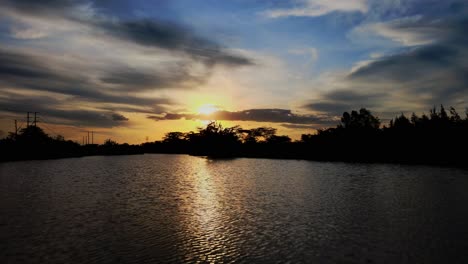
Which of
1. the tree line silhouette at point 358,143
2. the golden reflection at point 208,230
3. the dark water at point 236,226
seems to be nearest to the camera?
the dark water at point 236,226

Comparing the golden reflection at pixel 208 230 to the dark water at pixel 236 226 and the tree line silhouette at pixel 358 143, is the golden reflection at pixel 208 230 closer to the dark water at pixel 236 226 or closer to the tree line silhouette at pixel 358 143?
the dark water at pixel 236 226

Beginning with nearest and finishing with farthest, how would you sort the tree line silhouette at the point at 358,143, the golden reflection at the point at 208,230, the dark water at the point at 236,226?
the dark water at the point at 236,226
the golden reflection at the point at 208,230
the tree line silhouette at the point at 358,143

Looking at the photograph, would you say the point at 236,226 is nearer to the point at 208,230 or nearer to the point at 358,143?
the point at 208,230

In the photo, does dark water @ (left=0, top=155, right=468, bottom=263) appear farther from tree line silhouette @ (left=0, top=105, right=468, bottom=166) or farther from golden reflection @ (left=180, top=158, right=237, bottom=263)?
tree line silhouette @ (left=0, top=105, right=468, bottom=166)

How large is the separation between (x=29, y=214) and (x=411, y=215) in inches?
1192

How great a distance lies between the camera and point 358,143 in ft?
378

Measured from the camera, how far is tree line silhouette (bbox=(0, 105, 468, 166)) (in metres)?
88.8

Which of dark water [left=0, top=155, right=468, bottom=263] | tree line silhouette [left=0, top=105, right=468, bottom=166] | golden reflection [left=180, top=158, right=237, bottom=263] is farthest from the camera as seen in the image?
tree line silhouette [left=0, top=105, right=468, bottom=166]

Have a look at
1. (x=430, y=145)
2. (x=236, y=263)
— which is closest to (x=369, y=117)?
(x=430, y=145)

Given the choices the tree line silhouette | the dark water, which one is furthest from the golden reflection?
the tree line silhouette

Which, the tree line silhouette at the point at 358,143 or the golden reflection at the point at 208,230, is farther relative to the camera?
the tree line silhouette at the point at 358,143

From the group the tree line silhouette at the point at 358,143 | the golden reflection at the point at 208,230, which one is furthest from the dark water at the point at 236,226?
the tree line silhouette at the point at 358,143

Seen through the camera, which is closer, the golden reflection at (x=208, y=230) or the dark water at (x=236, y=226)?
the dark water at (x=236, y=226)

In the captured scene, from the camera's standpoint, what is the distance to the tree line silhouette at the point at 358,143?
291ft
